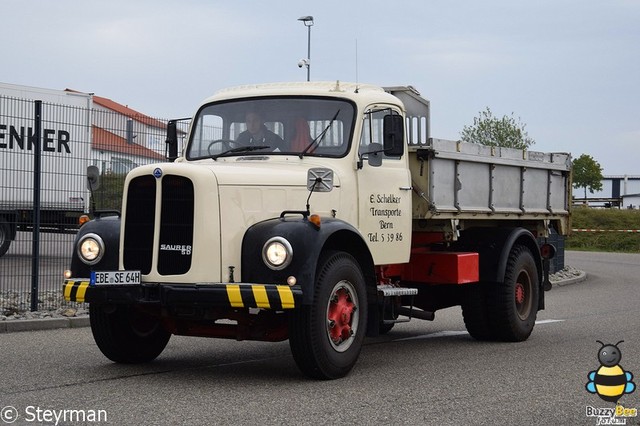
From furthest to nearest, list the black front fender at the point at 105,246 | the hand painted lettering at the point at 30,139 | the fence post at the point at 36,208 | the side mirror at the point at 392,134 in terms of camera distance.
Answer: the hand painted lettering at the point at 30,139, the fence post at the point at 36,208, the side mirror at the point at 392,134, the black front fender at the point at 105,246

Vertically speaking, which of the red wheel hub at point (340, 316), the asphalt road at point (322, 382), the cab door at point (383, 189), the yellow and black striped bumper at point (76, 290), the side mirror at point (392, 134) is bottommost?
the asphalt road at point (322, 382)

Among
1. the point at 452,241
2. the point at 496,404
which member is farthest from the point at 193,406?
the point at 452,241

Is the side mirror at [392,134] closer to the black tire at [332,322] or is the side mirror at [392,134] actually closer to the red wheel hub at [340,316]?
the black tire at [332,322]

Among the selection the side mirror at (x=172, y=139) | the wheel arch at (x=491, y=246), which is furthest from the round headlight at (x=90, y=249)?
the wheel arch at (x=491, y=246)

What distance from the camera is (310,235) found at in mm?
8281

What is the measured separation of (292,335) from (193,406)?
4.33ft

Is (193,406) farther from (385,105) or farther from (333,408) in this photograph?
(385,105)

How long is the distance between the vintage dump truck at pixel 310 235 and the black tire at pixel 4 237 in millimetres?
4375

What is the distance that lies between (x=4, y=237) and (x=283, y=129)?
617cm

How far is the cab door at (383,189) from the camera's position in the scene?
977 cm

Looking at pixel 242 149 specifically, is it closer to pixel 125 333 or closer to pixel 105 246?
pixel 105 246

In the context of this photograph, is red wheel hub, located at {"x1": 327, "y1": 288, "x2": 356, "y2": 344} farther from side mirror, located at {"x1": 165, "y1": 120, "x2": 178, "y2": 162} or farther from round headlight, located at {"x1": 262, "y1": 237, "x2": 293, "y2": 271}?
side mirror, located at {"x1": 165, "y1": 120, "x2": 178, "y2": 162}

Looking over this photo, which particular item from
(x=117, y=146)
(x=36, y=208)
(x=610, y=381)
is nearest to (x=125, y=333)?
(x=610, y=381)

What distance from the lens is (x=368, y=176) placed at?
9875 millimetres
